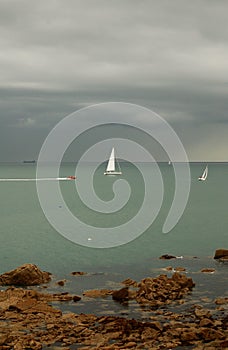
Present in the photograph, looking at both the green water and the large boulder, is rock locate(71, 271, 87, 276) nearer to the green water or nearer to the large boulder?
the green water

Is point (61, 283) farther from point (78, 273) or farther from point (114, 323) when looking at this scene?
point (114, 323)

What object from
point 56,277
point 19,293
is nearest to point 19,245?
point 56,277

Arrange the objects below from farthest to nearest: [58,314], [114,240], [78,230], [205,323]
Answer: [78,230]
[114,240]
[58,314]
[205,323]

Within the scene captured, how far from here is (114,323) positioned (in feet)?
124

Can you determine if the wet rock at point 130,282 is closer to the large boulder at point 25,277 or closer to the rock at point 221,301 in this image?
the large boulder at point 25,277

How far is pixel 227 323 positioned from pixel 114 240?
47.1 metres

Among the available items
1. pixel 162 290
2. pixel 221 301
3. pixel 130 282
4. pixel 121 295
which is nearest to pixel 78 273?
pixel 130 282

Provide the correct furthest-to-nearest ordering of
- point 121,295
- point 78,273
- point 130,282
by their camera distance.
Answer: point 78,273 → point 130,282 → point 121,295

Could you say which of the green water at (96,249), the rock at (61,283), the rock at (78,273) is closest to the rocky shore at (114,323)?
the rock at (61,283)

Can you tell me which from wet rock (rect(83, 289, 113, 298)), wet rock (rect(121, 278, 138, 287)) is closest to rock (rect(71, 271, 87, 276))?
wet rock (rect(121, 278, 138, 287))

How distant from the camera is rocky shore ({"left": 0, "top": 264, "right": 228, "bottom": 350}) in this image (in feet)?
112

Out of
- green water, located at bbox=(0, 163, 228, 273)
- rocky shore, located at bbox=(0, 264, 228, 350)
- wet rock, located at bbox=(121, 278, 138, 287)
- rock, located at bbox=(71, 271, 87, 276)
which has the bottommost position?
rocky shore, located at bbox=(0, 264, 228, 350)

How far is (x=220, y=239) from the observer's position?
85.5 meters

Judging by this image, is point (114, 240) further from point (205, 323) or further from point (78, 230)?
point (205, 323)
